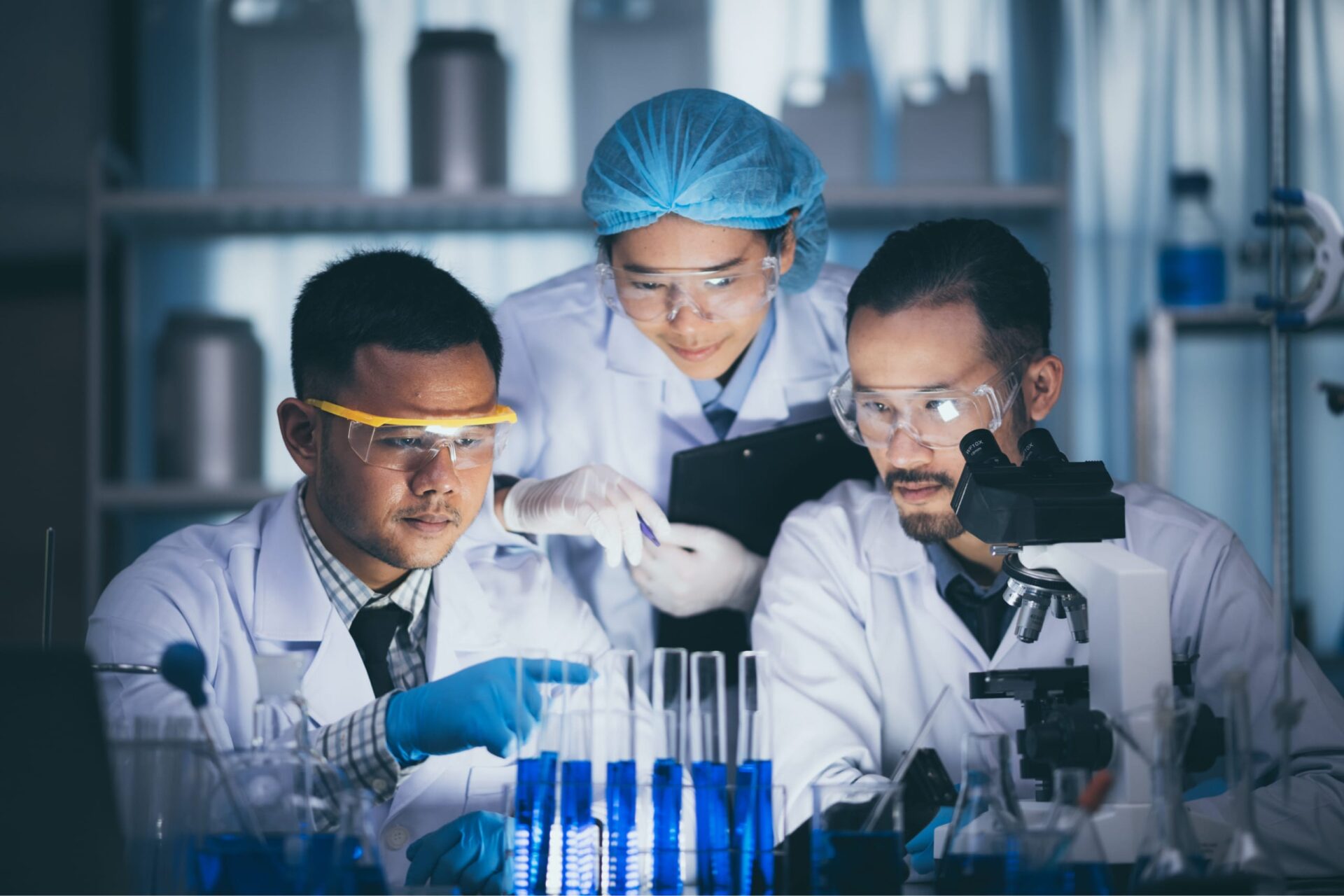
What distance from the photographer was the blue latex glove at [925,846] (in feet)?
5.26

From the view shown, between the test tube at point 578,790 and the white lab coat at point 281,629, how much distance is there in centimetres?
44

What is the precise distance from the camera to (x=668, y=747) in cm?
152

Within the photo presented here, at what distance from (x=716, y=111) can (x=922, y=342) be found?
0.52 m

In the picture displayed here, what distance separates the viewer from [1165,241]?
3.21 meters

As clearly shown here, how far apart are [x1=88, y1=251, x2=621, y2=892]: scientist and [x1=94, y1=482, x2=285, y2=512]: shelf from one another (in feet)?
2.50

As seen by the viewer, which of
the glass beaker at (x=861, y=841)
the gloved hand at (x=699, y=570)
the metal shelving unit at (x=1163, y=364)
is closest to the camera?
the glass beaker at (x=861, y=841)

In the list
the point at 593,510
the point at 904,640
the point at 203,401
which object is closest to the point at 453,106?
the point at 203,401

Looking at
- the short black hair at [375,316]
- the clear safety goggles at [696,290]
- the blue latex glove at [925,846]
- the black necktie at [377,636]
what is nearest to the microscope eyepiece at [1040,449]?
the blue latex glove at [925,846]

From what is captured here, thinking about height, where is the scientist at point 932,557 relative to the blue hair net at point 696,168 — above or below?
below

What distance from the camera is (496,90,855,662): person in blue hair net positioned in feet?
7.04

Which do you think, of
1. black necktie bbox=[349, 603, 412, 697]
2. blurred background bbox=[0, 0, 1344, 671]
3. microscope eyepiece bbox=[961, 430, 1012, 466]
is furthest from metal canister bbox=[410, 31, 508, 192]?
microscope eyepiece bbox=[961, 430, 1012, 466]

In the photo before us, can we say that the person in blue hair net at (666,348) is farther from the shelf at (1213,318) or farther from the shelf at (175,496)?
the shelf at (1213,318)

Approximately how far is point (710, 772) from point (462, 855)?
1.25 feet

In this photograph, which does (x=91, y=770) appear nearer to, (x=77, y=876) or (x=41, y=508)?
(x=77, y=876)
